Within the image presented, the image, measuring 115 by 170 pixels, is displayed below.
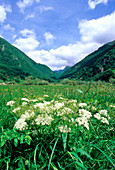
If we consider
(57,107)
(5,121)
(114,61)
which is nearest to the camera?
(57,107)

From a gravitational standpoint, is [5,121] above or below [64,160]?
above

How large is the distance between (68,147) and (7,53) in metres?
168

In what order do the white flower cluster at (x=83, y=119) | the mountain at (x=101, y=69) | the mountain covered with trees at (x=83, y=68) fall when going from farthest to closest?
the mountain covered with trees at (x=83, y=68) < the mountain at (x=101, y=69) < the white flower cluster at (x=83, y=119)

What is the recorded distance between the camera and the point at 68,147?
4.40ft

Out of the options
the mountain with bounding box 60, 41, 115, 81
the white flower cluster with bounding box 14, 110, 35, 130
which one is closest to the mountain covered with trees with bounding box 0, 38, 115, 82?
the mountain with bounding box 60, 41, 115, 81

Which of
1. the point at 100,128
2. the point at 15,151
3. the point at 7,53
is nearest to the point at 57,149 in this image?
Result: the point at 15,151

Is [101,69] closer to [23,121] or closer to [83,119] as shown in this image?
[83,119]

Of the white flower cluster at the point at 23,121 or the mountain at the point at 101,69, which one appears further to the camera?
the mountain at the point at 101,69

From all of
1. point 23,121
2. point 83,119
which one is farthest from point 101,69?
point 23,121

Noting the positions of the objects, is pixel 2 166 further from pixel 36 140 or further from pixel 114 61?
pixel 114 61

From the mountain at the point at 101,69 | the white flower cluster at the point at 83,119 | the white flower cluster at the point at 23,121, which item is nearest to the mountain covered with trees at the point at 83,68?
the mountain at the point at 101,69

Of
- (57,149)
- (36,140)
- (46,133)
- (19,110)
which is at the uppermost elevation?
(19,110)

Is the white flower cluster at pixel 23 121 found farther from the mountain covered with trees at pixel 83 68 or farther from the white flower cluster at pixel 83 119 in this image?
the mountain covered with trees at pixel 83 68

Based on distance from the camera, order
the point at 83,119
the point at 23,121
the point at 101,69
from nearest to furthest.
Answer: the point at 23,121 < the point at 83,119 < the point at 101,69
